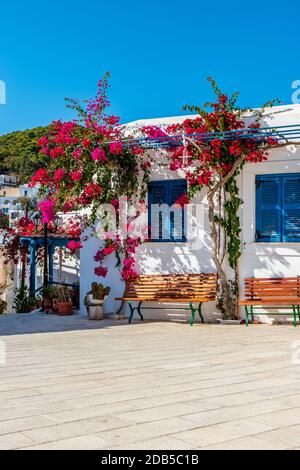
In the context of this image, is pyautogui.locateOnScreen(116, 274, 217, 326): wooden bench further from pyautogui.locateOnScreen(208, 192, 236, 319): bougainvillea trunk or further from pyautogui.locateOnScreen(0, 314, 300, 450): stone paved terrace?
pyautogui.locateOnScreen(0, 314, 300, 450): stone paved terrace

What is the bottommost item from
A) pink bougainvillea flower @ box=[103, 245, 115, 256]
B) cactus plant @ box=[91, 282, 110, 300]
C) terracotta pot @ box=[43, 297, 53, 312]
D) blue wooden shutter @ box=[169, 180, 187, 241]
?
terracotta pot @ box=[43, 297, 53, 312]

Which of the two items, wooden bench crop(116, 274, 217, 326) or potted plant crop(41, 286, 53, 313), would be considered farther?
potted plant crop(41, 286, 53, 313)

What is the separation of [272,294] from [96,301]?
3.29 metres

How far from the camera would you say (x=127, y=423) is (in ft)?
14.3

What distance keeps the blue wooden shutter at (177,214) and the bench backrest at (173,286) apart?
2.61 ft

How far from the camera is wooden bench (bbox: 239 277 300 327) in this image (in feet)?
34.8

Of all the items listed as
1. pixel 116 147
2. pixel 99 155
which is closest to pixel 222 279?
pixel 116 147

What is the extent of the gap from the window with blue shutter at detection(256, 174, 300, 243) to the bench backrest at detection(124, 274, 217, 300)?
1225mm

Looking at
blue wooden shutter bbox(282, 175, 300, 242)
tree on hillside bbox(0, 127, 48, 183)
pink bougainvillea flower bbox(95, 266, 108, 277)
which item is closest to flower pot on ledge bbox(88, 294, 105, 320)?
pink bougainvillea flower bbox(95, 266, 108, 277)

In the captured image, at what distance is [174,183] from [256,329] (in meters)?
3.23

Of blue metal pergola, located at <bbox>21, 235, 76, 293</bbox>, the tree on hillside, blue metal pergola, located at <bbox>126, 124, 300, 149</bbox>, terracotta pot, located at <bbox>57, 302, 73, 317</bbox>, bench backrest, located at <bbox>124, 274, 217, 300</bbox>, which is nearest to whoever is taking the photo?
blue metal pergola, located at <bbox>126, 124, 300, 149</bbox>

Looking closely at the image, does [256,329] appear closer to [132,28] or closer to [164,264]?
[164,264]
